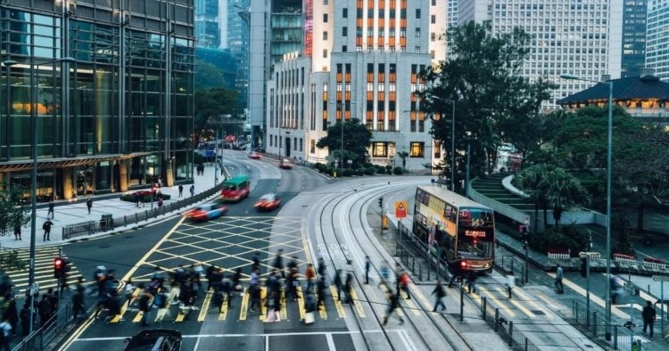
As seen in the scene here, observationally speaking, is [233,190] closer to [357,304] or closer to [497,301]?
[357,304]

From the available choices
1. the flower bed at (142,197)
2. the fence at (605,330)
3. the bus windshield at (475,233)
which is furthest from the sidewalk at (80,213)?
the fence at (605,330)

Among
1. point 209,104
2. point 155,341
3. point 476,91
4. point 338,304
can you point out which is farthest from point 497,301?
point 209,104

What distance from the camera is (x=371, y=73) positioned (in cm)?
10988

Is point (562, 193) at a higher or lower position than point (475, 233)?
higher

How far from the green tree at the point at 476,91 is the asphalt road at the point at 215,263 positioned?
18136 mm

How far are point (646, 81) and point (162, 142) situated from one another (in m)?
68.4

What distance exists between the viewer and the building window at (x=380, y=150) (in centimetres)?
10944

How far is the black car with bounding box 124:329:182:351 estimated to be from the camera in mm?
19047

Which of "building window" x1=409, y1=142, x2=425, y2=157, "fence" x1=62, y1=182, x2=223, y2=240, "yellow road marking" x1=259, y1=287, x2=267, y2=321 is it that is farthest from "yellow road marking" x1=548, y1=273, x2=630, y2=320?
"building window" x1=409, y1=142, x2=425, y2=157

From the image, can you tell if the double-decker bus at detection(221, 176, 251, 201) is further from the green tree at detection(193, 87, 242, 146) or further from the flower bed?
the green tree at detection(193, 87, 242, 146)

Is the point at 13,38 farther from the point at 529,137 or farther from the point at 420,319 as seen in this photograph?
the point at 529,137

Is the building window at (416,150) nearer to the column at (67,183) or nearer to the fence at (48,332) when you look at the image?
the column at (67,183)

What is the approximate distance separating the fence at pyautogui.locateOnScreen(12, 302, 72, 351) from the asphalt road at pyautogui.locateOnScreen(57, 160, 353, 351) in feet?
2.49

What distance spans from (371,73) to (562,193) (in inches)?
2709
